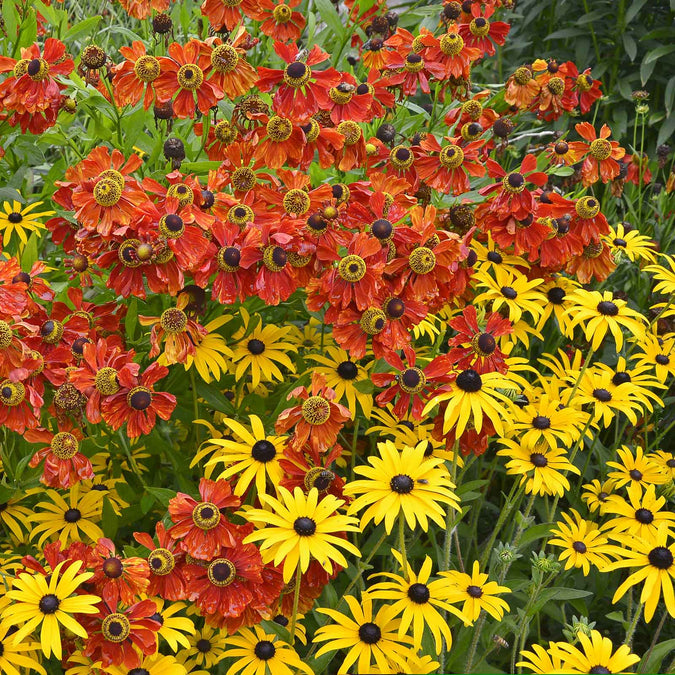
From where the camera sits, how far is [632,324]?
159 centimetres

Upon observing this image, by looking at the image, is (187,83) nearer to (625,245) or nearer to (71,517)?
(71,517)

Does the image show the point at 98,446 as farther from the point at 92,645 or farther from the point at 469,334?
the point at 469,334

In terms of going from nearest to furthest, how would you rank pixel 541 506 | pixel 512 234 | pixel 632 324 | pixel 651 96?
pixel 632 324, pixel 512 234, pixel 541 506, pixel 651 96

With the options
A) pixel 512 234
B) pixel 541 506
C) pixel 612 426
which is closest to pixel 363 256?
pixel 512 234

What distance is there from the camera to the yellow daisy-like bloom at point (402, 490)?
1.18m

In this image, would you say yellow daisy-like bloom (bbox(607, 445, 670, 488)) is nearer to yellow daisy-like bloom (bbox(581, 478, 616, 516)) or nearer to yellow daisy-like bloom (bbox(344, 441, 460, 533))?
yellow daisy-like bloom (bbox(581, 478, 616, 516))

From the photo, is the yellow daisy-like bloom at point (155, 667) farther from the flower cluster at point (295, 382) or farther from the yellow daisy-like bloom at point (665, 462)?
the yellow daisy-like bloom at point (665, 462)

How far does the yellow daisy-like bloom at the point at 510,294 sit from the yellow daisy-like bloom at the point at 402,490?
54 centimetres

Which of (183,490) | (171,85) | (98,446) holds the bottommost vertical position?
(183,490)

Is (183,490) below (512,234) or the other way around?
below

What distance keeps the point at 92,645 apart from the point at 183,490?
0.42 metres

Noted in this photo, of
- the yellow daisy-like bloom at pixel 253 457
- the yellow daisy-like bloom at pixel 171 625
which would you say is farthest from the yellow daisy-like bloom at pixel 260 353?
the yellow daisy-like bloom at pixel 171 625

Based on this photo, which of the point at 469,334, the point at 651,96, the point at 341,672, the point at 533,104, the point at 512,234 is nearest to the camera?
the point at 341,672

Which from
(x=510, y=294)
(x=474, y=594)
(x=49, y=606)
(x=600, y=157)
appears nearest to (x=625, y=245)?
(x=600, y=157)
